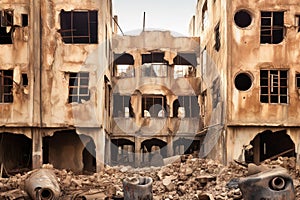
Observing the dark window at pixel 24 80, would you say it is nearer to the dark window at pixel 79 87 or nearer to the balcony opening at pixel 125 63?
the dark window at pixel 79 87

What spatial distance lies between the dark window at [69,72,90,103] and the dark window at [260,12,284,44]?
8.85 meters

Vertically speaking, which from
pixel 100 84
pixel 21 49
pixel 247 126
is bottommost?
pixel 247 126

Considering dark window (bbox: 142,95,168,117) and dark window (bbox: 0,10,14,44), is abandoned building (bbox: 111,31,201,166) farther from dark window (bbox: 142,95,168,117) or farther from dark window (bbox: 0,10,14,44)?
dark window (bbox: 0,10,14,44)

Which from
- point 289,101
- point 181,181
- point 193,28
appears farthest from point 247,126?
point 193,28

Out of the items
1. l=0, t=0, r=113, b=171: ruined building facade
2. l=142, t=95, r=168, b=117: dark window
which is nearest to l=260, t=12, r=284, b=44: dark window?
l=0, t=0, r=113, b=171: ruined building facade

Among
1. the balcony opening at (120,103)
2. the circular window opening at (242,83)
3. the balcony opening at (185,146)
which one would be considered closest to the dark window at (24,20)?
the balcony opening at (120,103)

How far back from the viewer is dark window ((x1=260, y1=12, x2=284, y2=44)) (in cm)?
2165

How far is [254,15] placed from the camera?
21391mm

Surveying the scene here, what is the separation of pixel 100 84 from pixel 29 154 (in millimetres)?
6925

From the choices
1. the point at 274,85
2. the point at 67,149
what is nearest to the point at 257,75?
the point at 274,85

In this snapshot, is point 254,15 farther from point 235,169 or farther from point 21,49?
point 21,49

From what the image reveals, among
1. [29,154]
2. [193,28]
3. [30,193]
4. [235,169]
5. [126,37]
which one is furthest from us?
[193,28]

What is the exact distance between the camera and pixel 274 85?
21438mm

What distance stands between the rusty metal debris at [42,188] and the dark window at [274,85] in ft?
34.2
